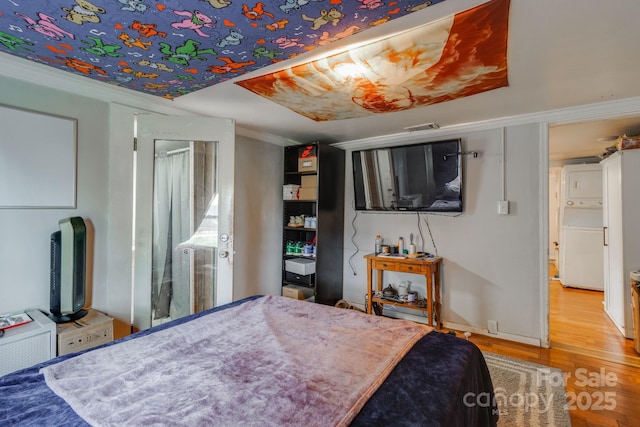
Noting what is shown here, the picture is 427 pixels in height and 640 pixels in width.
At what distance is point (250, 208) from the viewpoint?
12.1ft

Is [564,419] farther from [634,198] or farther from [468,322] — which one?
A: [634,198]

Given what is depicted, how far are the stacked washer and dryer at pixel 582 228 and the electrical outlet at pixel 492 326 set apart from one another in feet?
9.84

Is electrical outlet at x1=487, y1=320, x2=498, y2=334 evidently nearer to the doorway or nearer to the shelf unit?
the doorway

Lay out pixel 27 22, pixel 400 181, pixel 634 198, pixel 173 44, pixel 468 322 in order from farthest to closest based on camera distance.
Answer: pixel 400 181
pixel 468 322
pixel 634 198
pixel 173 44
pixel 27 22

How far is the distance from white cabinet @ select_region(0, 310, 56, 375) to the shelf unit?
7.92 ft

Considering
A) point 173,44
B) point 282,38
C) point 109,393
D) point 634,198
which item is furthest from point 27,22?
point 634,198

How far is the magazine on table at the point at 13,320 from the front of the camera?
5.86ft

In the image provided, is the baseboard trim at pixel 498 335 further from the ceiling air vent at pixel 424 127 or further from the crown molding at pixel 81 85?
the crown molding at pixel 81 85

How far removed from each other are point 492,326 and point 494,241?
0.88 m

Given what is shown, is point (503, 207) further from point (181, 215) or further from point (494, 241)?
point (181, 215)

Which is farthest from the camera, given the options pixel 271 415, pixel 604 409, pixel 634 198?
pixel 634 198

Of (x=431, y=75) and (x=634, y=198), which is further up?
(x=431, y=75)

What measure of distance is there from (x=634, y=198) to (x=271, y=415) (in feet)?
13.0

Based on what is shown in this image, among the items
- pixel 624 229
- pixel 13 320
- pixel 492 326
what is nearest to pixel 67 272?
pixel 13 320
